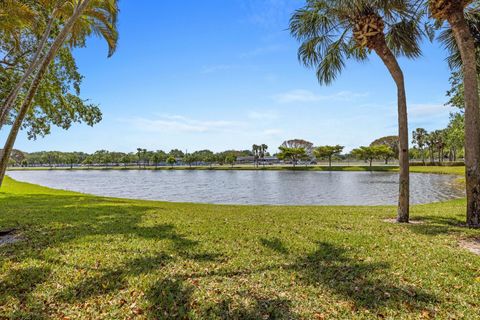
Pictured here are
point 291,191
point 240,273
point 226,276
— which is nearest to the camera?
point 226,276

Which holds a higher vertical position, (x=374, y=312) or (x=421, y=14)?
(x=421, y=14)

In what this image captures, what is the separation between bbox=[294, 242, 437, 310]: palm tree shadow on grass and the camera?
4.09m

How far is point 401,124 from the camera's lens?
30.2 feet

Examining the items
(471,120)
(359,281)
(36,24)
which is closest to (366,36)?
(471,120)

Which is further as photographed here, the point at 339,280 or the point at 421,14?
the point at 421,14

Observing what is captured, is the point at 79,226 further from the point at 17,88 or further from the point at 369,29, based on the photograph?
the point at 369,29

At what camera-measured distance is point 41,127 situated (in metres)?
16.5

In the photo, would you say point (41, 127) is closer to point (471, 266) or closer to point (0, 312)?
point (0, 312)

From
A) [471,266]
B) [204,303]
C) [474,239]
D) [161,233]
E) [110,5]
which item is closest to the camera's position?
[204,303]

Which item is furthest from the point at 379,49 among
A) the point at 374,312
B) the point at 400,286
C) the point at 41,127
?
the point at 41,127

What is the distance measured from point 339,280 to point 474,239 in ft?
15.4

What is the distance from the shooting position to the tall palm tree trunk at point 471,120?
7960 mm

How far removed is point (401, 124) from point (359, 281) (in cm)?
644

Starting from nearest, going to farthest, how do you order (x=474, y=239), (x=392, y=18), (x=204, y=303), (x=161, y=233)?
(x=204, y=303) → (x=474, y=239) → (x=161, y=233) → (x=392, y=18)
